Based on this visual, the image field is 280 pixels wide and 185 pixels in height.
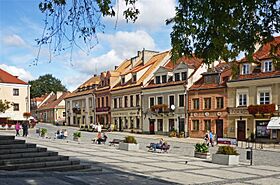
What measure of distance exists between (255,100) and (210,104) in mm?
5409

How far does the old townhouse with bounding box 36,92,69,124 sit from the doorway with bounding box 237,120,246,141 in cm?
4898

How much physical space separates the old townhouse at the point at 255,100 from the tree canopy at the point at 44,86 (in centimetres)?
8496

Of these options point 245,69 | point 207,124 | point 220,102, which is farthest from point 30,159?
point 207,124

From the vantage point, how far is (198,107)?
139ft

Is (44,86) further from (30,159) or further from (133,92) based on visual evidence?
(30,159)

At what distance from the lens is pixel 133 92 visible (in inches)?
2055

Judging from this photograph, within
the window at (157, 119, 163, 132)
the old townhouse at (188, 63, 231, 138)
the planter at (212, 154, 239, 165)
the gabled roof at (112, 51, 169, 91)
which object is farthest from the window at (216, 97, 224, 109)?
the planter at (212, 154, 239, 165)

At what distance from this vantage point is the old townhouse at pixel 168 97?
4408 cm

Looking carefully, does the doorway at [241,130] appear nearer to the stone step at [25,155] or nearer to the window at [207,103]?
the window at [207,103]

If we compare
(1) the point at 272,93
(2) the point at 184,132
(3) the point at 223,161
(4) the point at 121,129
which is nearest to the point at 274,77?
(1) the point at 272,93

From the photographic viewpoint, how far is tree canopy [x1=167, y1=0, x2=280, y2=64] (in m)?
7.36

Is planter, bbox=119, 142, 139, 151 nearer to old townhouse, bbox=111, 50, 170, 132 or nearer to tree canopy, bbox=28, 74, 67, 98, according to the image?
old townhouse, bbox=111, 50, 170, 132

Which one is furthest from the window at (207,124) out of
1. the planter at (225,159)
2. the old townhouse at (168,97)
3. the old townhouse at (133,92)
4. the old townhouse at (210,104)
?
the planter at (225,159)

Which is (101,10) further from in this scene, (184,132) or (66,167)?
(184,132)
